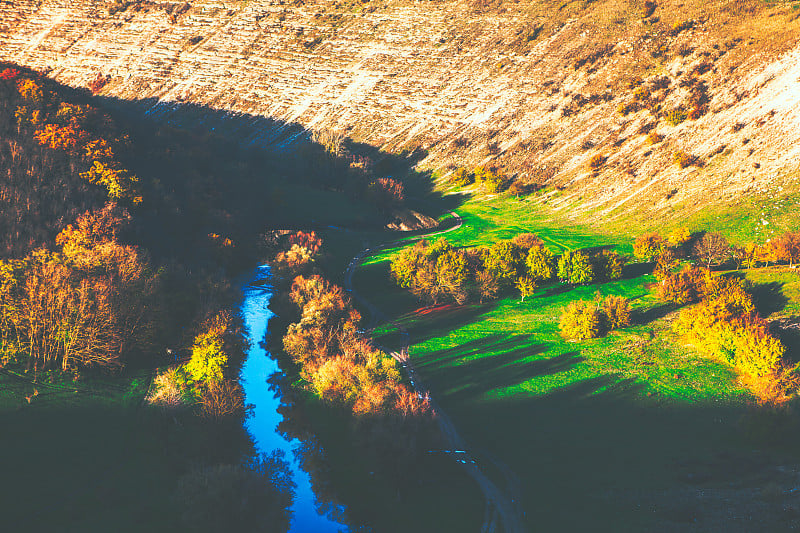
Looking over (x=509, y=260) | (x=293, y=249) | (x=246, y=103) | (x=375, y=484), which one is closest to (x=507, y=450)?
(x=375, y=484)

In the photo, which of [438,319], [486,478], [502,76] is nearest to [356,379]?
[486,478]

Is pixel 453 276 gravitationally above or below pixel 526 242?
below

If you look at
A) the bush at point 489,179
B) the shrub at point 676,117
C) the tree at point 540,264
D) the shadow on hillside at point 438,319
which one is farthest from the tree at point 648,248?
the bush at point 489,179

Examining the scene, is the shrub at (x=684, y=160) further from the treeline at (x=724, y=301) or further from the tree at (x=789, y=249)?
the tree at (x=789, y=249)

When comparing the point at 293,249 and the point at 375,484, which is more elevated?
the point at 293,249

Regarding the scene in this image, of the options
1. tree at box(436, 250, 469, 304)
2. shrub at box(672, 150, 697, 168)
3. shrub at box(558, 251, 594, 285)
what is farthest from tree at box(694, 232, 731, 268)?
tree at box(436, 250, 469, 304)

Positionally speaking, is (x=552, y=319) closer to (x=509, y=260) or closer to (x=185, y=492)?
(x=509, y=260)

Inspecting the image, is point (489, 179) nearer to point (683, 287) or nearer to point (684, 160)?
point (684, 160)
